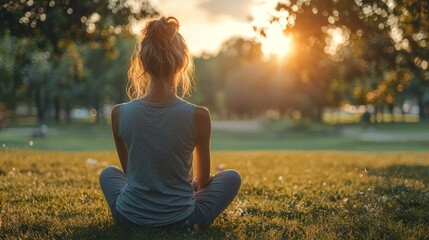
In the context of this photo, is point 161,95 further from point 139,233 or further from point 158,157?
point 139,233

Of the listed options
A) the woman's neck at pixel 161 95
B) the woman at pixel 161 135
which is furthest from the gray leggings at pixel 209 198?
the woman's neck at pixel 161 95

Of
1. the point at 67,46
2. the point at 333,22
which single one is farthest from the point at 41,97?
the point at 333,22

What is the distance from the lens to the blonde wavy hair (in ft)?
13.4

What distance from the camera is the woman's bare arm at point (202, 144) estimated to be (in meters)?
4.17

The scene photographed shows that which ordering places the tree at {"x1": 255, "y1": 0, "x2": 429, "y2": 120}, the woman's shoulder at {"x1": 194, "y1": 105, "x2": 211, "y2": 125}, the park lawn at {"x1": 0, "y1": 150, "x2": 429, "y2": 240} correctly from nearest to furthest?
the woman's shoulder at {"x1": 194, "y1": 105, "x2": 211, "y2": 125}
the park lawn at {"x1": 0, "y1": 150, "x2": 429, "y2": 240}
the tree at {"x1": 255, "y1": 0, "x2": 429, "y2": 120}

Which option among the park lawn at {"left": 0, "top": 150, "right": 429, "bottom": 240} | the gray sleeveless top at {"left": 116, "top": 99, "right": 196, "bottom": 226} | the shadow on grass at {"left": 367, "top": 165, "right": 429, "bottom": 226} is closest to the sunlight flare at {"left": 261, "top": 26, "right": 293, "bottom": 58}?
the park lawn at {"left": 0, "top": 150, "right": 429, "bottom": 240}

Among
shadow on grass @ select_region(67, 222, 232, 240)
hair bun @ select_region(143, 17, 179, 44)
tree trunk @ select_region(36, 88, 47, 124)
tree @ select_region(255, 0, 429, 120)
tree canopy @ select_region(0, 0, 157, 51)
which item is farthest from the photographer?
tree trunk @ select_region(36, 88, 47, 124)

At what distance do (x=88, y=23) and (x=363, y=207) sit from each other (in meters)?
8.59

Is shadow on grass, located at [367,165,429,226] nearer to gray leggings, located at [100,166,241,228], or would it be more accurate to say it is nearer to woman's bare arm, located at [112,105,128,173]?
gray leggings, located at [100,166,241,228]

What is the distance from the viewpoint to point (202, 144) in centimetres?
436

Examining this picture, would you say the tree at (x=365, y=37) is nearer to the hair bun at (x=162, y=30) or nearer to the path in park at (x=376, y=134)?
the hair bun at (x=162, y=30)

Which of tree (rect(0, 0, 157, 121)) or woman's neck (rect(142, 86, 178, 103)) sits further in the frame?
tree (rect(0, 0, 157, 121))

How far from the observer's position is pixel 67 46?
Result: 47.5ft

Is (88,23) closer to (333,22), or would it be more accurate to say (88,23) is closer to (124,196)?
(333,22)
